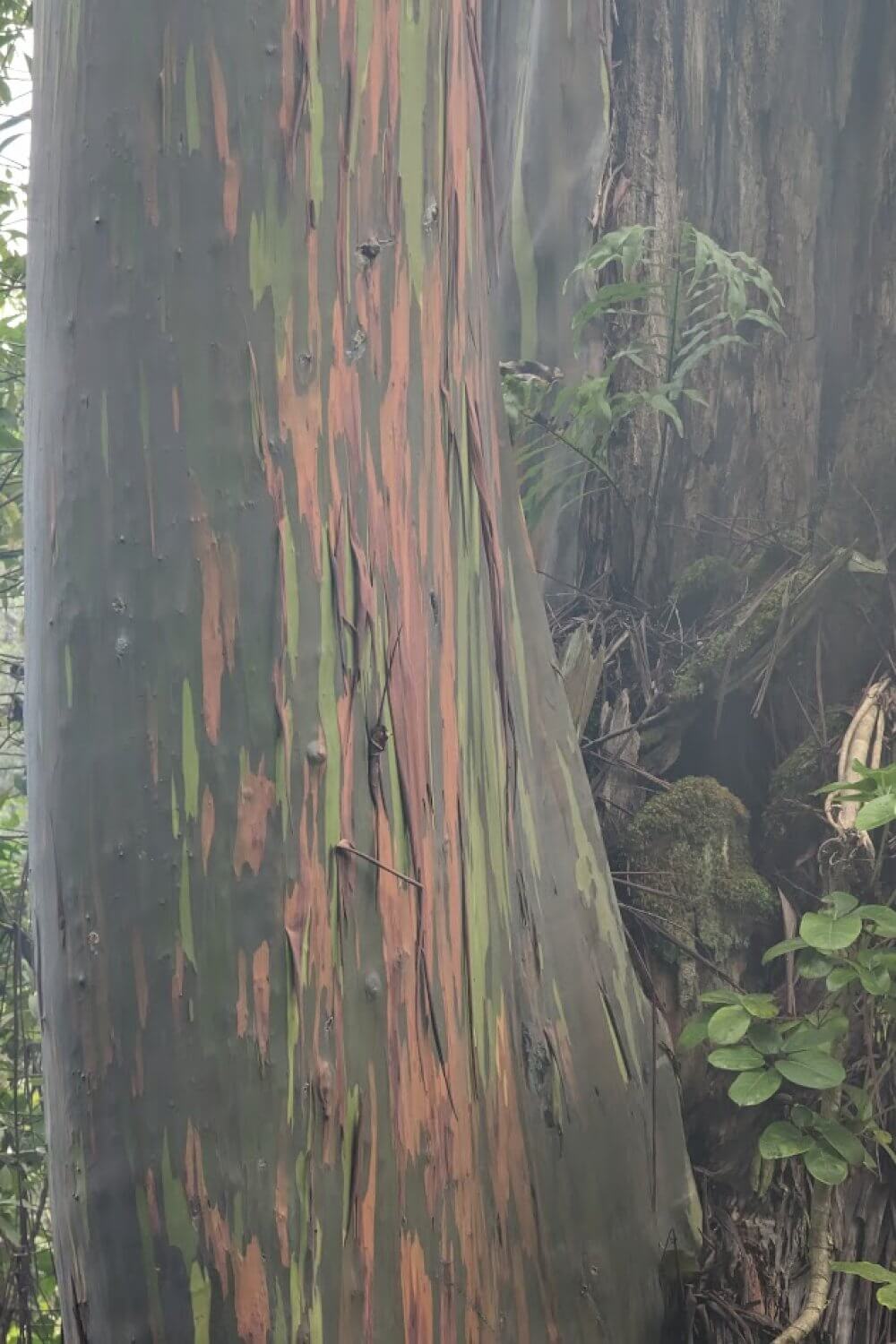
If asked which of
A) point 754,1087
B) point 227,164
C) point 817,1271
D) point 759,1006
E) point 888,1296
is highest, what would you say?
point 227,164

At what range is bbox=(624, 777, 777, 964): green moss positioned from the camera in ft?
7.93

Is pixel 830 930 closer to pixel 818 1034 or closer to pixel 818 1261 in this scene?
pixel 818 1034

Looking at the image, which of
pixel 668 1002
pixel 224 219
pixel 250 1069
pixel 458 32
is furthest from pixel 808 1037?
pixel 458 32

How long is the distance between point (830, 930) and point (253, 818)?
1.04 metres

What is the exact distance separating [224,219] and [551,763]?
1.07m

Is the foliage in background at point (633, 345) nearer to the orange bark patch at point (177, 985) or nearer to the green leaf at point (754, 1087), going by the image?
the green leaf at point (754, 1087)

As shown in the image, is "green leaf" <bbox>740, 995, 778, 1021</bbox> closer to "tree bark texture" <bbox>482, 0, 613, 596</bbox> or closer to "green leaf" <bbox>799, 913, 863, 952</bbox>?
"green leaf" <bbox>799, 913, 863, 952</bbox>

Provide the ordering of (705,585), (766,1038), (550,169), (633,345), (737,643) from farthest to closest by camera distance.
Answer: (550,169) < (633,345) < (705,585) < (737,643) < (766,1038)

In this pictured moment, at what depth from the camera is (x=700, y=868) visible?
2.46m

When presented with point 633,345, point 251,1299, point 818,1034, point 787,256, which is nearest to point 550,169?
point 633,345

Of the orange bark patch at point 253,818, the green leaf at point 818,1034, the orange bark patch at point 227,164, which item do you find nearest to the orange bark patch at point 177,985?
the orange bark patch at point 253,818

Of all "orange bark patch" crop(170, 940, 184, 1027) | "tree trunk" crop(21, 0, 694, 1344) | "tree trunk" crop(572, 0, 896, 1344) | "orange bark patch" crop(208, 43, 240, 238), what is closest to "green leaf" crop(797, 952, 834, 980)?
"tree trunk" crop(572, 0, 896, 1344)

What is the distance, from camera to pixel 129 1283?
145 centimetres

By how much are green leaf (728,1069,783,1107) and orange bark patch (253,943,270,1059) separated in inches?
35.5
